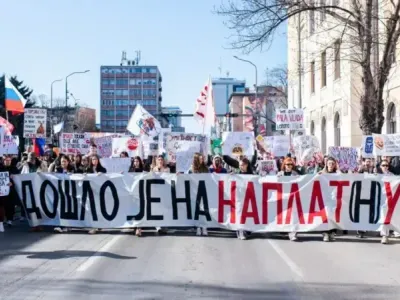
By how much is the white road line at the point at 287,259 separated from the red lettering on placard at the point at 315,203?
1087mm

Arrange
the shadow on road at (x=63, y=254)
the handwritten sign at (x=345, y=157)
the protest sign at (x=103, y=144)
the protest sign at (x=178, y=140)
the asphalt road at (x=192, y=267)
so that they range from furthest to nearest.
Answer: the protest sign at (x=103, y=144), the handwritten sign at (x=345, y=157), the protest sign at (x=178, y=140), the shadow on road at (x=63, y=254), the asphalt road at (x=192, y=267)

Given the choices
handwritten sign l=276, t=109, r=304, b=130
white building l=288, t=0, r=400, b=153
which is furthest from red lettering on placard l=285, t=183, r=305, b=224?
white building l=288, t=0, r=400, b=153

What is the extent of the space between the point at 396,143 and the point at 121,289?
1105 cm

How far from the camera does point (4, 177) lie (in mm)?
12102

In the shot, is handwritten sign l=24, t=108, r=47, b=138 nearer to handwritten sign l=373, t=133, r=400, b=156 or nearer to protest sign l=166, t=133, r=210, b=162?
protest sign l=166, t=133, r=210, b=162

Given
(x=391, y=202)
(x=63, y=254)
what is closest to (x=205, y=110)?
(x=391, y=202)

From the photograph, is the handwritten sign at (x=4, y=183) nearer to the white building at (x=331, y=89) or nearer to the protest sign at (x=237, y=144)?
the protest sign at (x=237, y=144)

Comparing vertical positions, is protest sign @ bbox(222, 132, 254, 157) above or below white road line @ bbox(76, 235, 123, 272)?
above

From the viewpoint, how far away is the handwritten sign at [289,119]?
Answer: 2172cm

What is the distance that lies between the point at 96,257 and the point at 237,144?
33.9ft

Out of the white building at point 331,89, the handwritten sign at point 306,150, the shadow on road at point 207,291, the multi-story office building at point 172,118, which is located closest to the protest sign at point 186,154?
the handwritten sign at point 306,150

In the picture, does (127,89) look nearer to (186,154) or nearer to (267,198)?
(186,154)

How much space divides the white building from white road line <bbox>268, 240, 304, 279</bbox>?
53.8 ft

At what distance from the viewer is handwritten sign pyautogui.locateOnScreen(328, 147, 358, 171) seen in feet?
57.0
